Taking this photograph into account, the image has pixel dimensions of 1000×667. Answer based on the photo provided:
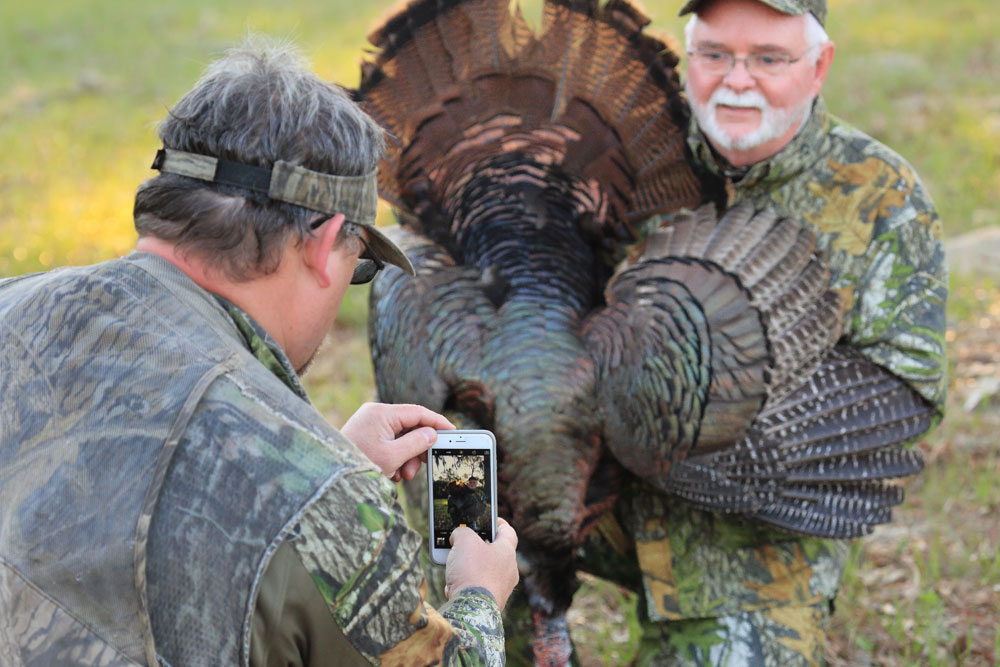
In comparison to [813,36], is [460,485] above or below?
below

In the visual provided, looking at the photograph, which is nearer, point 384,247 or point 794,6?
point 384,247

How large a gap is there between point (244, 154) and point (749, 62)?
6.18 feet

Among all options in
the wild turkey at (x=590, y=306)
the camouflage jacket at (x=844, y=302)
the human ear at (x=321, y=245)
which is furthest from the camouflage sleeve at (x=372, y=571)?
the camouflage jacket at (x=844, y=302)

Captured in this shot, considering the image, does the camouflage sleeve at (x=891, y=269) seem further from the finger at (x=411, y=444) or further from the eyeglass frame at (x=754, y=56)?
the finger at (x=411, y=444)

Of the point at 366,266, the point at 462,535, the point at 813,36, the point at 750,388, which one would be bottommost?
the point at 750,388

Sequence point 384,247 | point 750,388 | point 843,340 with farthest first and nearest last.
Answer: point 843,340
point 750,388
point 384,247

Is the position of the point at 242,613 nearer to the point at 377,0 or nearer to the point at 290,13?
the point at 290,13

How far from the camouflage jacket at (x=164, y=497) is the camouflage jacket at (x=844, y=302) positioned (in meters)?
1.69

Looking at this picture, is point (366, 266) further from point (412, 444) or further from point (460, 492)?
point (460, 492)

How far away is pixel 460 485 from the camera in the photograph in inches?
80.9

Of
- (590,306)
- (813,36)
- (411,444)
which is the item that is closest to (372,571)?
(411,444)

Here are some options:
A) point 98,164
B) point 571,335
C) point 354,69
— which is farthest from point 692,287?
point 354,69

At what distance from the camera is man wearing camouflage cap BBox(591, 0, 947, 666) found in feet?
9.92

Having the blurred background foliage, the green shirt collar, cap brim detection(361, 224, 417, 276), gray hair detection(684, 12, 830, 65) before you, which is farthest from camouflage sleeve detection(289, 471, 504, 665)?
the blurred background foliage
